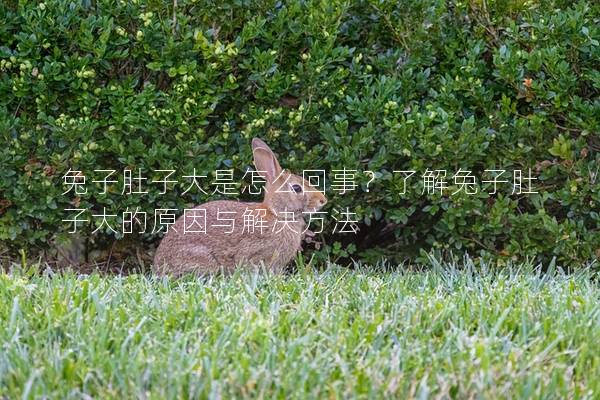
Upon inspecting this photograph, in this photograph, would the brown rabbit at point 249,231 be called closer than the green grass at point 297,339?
No

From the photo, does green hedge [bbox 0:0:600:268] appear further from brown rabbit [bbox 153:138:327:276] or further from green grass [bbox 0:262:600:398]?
green grass [bbox 0:262:600:398]

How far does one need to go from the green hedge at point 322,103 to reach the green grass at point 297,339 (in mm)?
1415

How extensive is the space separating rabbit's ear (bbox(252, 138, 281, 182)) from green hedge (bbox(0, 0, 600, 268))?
28cm

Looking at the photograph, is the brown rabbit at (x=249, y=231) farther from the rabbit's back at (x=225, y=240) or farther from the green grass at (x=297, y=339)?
the green grass at (x=297, y=339)

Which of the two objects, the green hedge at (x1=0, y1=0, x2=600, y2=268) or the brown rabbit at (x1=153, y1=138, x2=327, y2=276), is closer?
the brown rabbit at (x1=153, y1=138, x2=327, y2=276)

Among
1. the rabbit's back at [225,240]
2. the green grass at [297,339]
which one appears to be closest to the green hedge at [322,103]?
the rabbit's back at [225,240]

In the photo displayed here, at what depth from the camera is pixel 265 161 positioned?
6477 millimetres

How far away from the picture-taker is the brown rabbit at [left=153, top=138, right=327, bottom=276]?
6.42 metres

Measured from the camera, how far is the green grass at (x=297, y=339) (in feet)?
11.5

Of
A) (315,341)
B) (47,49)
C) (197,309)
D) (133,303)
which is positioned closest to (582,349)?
(315,341)

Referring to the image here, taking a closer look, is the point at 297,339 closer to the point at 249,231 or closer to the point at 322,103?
the point at 249,231

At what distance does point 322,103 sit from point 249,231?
3.19ft

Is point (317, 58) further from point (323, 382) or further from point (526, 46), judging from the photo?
point (323, 382)

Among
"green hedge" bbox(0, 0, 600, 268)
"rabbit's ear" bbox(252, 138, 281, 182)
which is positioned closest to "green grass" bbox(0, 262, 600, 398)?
"rabbit's ear" bbox(252, 138, 281, 182)
